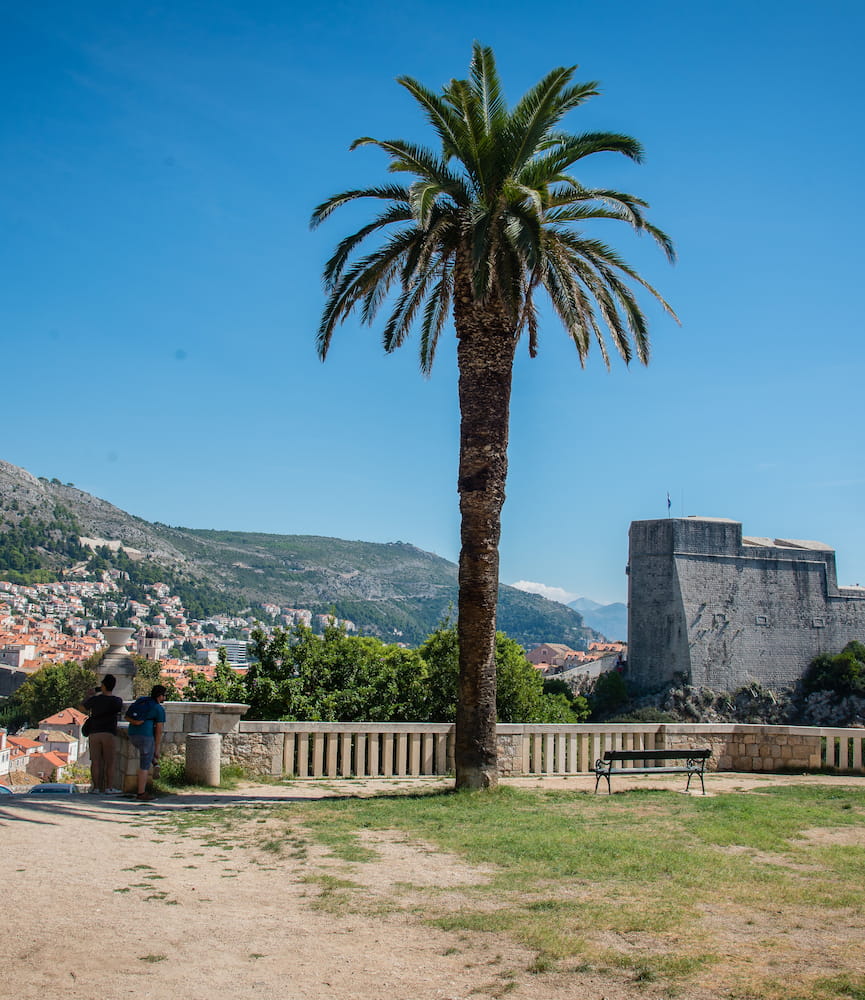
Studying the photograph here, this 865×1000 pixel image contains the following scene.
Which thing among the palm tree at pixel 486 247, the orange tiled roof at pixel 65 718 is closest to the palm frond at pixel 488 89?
the palm tree at pixel 486 247

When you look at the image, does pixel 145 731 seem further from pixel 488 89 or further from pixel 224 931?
pixel 488 89

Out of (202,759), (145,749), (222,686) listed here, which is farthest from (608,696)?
(145,749)

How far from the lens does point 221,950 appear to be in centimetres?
492

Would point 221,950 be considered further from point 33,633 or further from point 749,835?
point 33,633

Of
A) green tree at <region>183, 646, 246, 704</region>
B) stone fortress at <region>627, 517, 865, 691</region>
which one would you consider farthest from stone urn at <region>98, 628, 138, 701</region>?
stone fortress at <region>627, 517, 865, 691</region>

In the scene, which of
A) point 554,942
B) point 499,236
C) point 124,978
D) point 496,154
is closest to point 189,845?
point 124,978

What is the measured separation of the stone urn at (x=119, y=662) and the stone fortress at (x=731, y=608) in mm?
54599

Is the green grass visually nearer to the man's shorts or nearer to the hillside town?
the man's shorts

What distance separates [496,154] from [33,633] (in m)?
161

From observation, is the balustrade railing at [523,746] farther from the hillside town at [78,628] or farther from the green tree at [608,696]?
the hillside town at [78,628]

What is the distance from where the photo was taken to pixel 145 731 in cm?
1012

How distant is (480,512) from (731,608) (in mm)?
58099

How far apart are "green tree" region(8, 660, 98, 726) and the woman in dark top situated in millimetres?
72156

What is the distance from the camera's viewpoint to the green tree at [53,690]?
79875 millimetres
